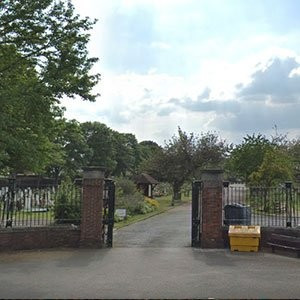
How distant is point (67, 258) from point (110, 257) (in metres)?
1.20

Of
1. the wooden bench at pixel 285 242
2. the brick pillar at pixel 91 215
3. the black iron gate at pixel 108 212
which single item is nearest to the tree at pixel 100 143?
the black iron gate at pixel 108 212

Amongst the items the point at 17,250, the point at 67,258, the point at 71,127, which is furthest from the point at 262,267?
the point at 71,127

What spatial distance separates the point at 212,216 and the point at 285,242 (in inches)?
92.1

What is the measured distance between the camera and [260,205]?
19.0 metres

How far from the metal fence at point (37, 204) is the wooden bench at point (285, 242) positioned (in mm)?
6520

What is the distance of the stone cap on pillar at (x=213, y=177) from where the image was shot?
15.5 metres

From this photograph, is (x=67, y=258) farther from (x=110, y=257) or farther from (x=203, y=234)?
(x=203, y=234)

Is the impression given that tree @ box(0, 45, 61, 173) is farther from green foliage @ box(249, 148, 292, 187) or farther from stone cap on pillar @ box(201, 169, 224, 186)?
green foliage @ box(249, 148, 292, 187)

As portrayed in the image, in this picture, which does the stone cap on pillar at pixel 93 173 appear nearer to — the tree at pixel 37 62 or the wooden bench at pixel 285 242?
the tree at pixel 37 62

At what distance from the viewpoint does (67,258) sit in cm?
1360

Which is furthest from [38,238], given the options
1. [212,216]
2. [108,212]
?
[212,216]

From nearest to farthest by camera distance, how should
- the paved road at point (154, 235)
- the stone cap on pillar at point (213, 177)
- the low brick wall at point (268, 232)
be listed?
1. the low brick wall at point (268, 232)
2. the stone cap on pillar at point (213, 177)
3. the paved road at point (154, 235)

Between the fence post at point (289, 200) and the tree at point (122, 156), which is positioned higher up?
the tree at point (122, 156)

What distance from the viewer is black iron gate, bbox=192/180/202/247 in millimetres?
15859
